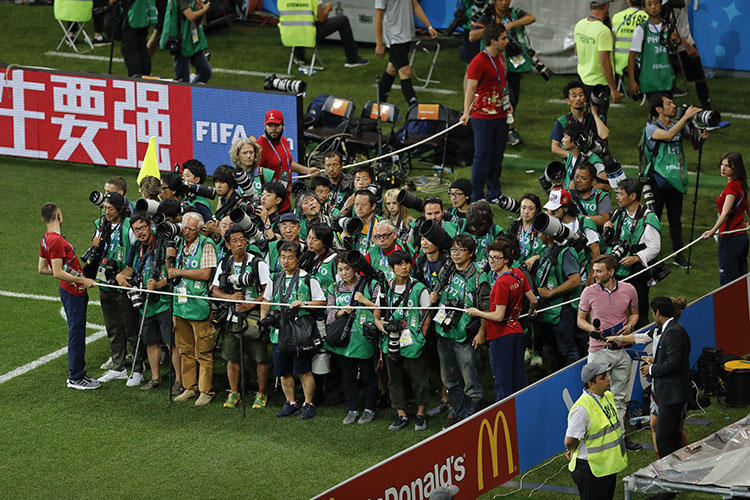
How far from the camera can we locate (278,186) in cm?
1362

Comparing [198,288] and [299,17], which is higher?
[299,17]

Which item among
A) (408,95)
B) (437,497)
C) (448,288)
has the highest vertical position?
(408,95)

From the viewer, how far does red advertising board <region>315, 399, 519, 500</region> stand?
8.70 m

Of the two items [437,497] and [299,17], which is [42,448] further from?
[299,17]

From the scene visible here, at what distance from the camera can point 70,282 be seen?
12.6 meters

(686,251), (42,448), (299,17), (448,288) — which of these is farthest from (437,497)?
(299,17)

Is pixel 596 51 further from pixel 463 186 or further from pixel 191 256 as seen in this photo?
pixel 191 256

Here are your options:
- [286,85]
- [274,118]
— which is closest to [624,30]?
[286,85]

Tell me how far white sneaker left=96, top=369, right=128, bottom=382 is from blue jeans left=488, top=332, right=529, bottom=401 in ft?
13.7

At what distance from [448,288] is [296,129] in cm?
669

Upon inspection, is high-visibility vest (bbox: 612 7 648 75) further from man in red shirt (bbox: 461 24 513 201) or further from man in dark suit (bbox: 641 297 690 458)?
man in dark suit (bbox: 641 297 690 458)

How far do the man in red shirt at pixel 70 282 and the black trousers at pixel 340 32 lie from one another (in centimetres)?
1089

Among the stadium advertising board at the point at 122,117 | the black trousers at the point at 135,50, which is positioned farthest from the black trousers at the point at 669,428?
the black trousers at the point at 135,50

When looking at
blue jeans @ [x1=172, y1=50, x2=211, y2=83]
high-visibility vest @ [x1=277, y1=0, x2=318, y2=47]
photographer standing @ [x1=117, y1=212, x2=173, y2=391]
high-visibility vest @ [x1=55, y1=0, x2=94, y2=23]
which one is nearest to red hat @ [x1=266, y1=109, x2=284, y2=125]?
photographer standing @ [x1=117, y1=212, x2=173, y2=391]
